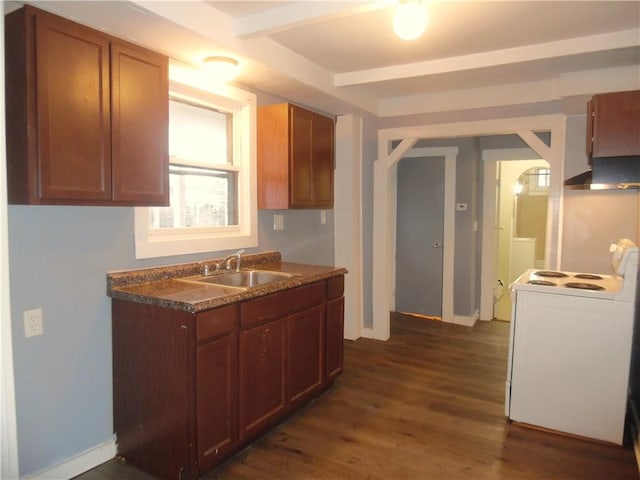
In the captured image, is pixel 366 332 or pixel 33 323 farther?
pixel 366 332

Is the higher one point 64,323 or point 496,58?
point 496,58

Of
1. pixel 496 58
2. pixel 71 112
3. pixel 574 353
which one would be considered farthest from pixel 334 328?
pixel 496 58

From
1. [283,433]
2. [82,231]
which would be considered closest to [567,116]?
[283,433]

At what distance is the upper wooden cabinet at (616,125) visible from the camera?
2.58 meters

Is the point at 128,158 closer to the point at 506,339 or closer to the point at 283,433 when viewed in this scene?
the point at 283,433

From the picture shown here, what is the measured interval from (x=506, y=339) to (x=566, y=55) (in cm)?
280

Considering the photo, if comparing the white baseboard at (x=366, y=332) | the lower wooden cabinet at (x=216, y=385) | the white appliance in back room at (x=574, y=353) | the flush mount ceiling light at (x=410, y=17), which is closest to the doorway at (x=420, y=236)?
the white baseboard at (x=366, y=332)

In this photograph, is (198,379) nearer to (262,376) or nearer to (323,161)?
(262,376)

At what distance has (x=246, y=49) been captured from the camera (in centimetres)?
259

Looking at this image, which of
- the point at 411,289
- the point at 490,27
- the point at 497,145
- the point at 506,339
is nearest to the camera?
the point at 490,27

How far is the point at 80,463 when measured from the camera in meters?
2.21

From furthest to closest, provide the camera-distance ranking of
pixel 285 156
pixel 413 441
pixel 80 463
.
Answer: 1. pixel 285 156
2. pixel 413 441
3. pixel 80 463

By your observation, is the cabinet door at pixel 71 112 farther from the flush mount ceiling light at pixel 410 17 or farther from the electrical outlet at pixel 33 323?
the flush mount ceiling light at pixel 410 17

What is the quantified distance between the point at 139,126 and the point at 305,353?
64.9 inches
